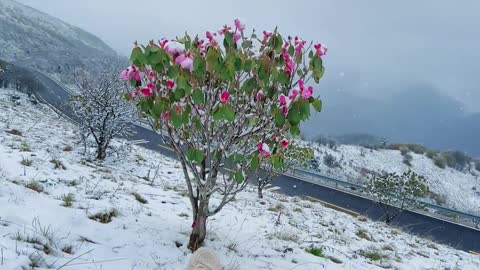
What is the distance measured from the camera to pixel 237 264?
4664 mm

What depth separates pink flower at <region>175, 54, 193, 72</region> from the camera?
339 cm

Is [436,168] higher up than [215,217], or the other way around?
[436,168]

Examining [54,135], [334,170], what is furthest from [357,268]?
[334,170]

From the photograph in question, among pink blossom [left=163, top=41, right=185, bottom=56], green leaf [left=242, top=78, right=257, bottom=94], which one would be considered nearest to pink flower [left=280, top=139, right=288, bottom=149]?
green leaf [left=242, top=78, right=257, bottom=94]

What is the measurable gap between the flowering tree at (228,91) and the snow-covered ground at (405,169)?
34818 millimetres

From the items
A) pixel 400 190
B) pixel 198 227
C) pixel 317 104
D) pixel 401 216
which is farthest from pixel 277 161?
pixel 401 216

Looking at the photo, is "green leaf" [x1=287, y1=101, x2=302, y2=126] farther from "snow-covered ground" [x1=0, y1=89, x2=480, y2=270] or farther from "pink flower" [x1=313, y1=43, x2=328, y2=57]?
"snow-covered ground" [x1=0, y1=89, x2=480, y2=270]

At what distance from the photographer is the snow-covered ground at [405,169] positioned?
39.4 meters

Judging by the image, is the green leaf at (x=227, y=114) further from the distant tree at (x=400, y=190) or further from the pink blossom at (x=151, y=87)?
the distant tree at (x=400, y=190)

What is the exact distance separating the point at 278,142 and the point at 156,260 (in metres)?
2.02

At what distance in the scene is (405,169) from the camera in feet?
139

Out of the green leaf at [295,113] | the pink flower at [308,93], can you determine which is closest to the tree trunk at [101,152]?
the green leaf at [295,113]

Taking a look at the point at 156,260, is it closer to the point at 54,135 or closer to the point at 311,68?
the point at 311,68

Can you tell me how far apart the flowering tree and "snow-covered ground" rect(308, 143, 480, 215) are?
34818mm
